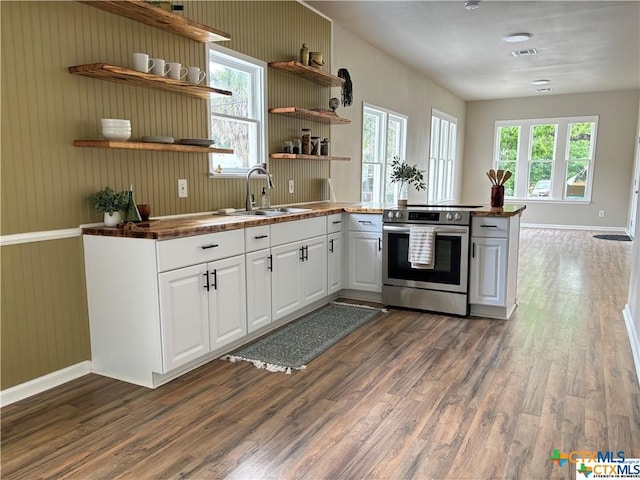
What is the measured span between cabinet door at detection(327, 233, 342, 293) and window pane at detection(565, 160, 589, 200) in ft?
25.0

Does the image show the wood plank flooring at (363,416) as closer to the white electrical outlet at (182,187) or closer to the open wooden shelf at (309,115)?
the white electrical outlet at (182,187)

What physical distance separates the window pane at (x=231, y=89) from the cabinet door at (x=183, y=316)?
153 centimetres

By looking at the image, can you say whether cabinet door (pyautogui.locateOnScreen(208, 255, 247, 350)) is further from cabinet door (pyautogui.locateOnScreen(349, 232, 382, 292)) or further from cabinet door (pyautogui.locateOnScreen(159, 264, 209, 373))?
cabinet door (pyautogui.locateOnScreen(349, 232, 382, 292))

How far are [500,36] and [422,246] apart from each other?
3.04m

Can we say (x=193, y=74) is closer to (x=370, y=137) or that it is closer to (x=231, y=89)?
(x=231, y=89)

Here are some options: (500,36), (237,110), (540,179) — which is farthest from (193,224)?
(540,179)

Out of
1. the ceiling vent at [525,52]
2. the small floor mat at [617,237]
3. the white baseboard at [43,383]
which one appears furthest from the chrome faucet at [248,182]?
the small floor mat at [617,237]

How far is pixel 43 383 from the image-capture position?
2.56 m

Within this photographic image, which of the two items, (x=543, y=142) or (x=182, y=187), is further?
(x=543, y=142)

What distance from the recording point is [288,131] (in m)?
4.48

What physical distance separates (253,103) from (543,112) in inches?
317

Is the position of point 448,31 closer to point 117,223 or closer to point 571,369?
point 571,369

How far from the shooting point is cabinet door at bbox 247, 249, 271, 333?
3176 millimetres

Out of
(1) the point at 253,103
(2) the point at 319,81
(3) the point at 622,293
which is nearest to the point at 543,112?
(3) the point at 622,293
